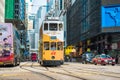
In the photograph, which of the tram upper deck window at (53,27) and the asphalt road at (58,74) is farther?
the tram upper deck window at (53,27)

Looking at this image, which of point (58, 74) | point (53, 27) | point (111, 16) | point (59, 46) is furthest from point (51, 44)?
point (111, 16)

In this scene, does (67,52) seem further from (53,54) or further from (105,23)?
(53,54)

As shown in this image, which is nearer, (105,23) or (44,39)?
(44,39)

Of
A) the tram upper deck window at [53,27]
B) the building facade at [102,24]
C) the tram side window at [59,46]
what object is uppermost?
the building facade at [102,24]

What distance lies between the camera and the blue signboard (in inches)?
3327

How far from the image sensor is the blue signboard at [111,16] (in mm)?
84500

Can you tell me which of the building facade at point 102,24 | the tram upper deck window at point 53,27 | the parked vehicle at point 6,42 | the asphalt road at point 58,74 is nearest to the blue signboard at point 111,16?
the building facade at point 102,24

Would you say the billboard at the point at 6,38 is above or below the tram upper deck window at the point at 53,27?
below

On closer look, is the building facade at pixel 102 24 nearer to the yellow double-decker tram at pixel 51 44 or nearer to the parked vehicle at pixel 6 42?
the yellow double-decker tram at pixel 51 44

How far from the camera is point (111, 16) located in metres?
85.7

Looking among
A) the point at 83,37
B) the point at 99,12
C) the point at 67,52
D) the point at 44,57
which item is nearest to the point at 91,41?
the point at 83,37

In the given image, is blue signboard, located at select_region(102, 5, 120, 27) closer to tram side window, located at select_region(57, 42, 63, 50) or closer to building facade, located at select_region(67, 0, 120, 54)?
building facade, located at select_region(67, 0, 120, 54)

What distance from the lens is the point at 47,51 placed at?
38.3 meters

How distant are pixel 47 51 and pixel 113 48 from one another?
47113mm
